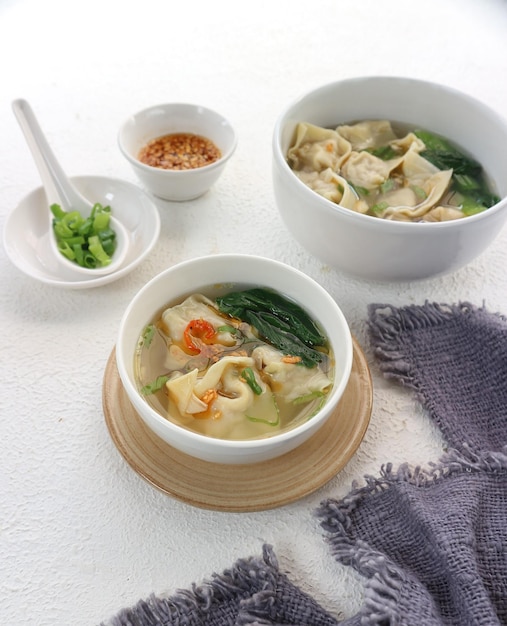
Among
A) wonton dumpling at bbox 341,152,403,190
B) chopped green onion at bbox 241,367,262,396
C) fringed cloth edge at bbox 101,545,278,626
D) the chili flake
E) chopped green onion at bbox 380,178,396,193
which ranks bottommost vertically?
fringed cloth edge at bbox 101,545,278,626

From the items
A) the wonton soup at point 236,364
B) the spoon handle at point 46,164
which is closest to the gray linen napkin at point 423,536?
the wonton soup at point 236,364

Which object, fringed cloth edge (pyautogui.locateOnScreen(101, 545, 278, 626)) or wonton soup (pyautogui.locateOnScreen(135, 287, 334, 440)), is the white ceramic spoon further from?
fringed cloth edge (pyautogui.locateOnScreen(101, 545, 278, 626))

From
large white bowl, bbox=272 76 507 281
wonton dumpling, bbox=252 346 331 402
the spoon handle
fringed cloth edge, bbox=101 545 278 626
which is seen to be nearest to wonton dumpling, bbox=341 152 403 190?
large white bowl, bbox=272 76 507 281

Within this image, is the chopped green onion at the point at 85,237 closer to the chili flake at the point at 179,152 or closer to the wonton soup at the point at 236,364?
the chili flake at the point at 179,152

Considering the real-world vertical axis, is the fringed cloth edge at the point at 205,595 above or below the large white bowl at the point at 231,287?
below

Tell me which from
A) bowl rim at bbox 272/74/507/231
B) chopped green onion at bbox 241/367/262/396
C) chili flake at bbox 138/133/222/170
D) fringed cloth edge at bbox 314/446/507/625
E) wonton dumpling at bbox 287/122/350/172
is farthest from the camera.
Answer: chili flake at bbox 138/133/222/170

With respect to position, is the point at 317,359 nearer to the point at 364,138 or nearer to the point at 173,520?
the point at 173,520
